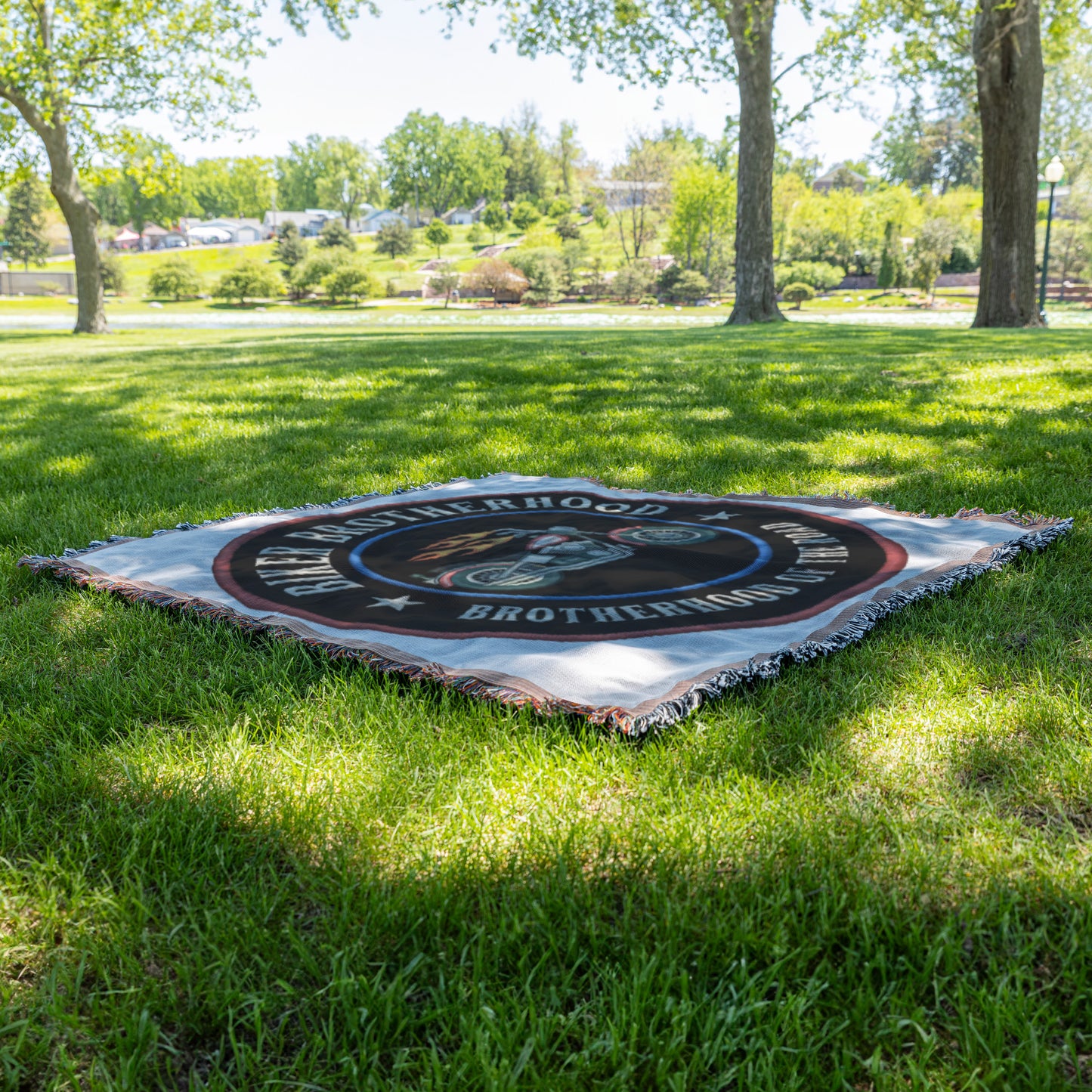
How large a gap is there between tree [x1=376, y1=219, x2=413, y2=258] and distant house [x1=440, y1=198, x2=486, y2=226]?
34684 mm

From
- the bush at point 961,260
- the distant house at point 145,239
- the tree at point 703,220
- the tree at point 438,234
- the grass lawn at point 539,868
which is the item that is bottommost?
the grass lawn at point 539,868

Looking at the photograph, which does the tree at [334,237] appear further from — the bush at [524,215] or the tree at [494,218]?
the bush at [524,215]

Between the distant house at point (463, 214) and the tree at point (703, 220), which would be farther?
the distant house at point (463, 214)

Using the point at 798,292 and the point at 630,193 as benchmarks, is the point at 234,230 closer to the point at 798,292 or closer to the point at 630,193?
the point at 630,193

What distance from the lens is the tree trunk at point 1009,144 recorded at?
12523 millimetres

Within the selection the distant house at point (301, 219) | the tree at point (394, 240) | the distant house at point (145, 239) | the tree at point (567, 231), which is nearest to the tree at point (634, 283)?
the tree at point (567, 231)

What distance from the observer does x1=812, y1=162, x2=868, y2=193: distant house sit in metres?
86.0

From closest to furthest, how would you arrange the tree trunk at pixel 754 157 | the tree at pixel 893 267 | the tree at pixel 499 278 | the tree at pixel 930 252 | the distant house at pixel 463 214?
the tree trunk at pixel 754 157
the tree at pixel 930 252
the tree at pixel 893 267
the tree at pixel 499 278
the distant house at pixel 463 214

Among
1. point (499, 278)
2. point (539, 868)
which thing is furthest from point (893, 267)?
point (539, 868)

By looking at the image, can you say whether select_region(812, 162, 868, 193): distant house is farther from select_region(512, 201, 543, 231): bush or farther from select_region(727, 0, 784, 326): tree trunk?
select_region(727, 0, 784, 326): tree trunk

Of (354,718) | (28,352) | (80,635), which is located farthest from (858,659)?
(28,352)

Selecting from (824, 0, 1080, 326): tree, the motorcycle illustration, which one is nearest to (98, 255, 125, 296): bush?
(824, 0, 1080, 326): tree

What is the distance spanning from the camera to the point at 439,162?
99562 millimetres

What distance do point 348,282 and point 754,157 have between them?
3873 cm
